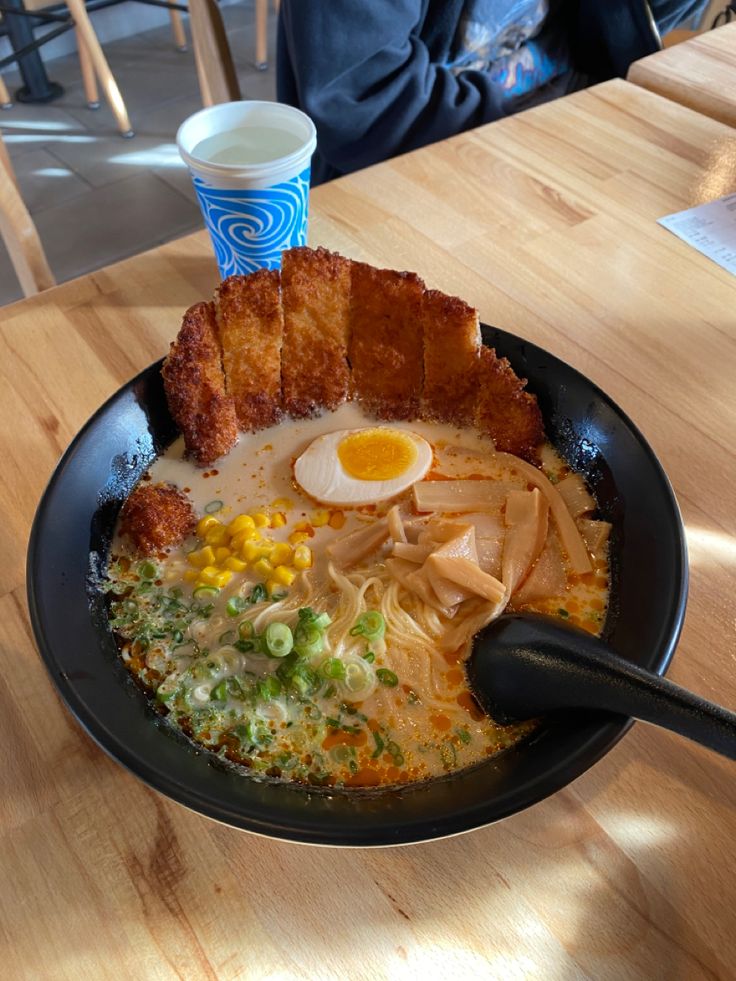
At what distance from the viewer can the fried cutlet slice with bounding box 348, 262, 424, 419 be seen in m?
1.20

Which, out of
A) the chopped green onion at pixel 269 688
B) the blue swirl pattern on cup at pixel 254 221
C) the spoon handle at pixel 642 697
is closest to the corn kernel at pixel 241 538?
the chopped green onion at pixel 269 688

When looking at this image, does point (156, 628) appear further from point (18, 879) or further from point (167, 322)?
point (167, 322)

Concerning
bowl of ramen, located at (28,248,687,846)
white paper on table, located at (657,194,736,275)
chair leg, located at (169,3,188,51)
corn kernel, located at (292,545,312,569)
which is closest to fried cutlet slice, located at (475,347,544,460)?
bowl of ramen, located at (28,248,687,846)

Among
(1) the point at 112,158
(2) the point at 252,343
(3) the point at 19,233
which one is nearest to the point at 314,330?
(2) the point at 252,343

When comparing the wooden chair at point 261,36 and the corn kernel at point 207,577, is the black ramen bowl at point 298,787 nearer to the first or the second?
the corn kernel at point 207,577

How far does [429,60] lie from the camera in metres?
2.19

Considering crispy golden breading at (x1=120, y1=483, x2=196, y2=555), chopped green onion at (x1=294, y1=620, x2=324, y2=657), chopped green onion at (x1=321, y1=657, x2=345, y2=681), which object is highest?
crispy golden breading at (x1=120, y1=483, x2=196, y2=555)

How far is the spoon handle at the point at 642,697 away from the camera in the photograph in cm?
72

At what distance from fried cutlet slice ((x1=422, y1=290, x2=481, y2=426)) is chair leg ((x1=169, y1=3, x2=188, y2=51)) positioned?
4.33 meters

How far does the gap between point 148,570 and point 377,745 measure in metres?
0.38

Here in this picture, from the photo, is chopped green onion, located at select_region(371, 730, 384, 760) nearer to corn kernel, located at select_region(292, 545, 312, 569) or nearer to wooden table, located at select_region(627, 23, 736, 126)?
corn kernel, located at select_region(292, 545, 312, 569)

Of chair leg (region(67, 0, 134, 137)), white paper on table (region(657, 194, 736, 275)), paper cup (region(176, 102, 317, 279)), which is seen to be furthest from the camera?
chair leg (region(67, 0, 134, 137))

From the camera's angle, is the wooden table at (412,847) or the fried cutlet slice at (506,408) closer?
the wooden table at (412,847)

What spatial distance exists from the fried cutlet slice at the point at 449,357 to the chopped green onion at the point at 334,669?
451 mm
